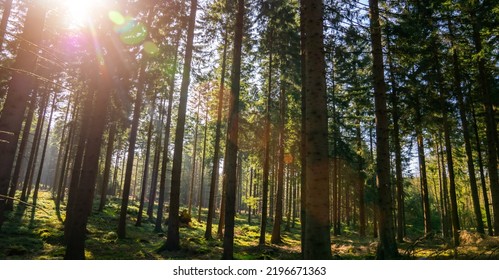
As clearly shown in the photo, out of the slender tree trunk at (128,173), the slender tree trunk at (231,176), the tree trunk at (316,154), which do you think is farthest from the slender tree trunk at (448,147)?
the slender tree trunk at (128,173)

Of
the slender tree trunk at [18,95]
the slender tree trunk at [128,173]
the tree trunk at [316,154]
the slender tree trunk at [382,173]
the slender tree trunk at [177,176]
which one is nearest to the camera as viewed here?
the tree trunk at [316,154]

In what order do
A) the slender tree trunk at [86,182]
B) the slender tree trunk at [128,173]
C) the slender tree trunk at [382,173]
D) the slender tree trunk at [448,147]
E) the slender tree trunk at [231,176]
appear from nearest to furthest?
the slender tree trunk at [86,182]
the slender tree trunk at [382,173]
the slender tree trunk at [231,176]
the slender tree trunk at [448,147]
the slender tree trunk at [128,173]

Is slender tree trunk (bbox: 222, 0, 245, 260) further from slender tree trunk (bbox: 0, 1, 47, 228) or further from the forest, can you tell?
slender tree trunk (bbox: 0, 1, 47, 228)

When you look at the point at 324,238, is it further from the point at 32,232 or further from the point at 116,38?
the point at 32,232

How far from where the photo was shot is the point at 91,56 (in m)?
10.4

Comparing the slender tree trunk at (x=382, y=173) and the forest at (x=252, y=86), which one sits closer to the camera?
the forest at (x=252, y=86)

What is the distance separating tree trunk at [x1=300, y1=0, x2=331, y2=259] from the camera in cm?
496

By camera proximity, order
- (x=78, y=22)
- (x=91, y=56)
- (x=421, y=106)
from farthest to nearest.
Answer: (x=421, y=106), (x=91, y=56), (x=78, y=22)

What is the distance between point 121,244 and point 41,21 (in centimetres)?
999

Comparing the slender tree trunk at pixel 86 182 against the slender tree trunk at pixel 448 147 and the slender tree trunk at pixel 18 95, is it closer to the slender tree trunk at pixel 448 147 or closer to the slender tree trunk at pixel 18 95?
the slender tree trunk at pixel 18 95

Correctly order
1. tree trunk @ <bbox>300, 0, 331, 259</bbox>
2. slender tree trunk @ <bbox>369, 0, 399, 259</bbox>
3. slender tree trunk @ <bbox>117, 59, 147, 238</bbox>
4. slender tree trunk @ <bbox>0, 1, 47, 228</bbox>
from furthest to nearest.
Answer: slender tree trunk @ <bbox>117, 59, 147, 238</bbox>, slender tree trunk @ <bbox>369, 0, 399, 259</bbox>, slender tree trunk @ <bbox>0, 1, 47, 228</bbox>, tree trunk @ <bbox>300, 0, 331, 259</bbox>

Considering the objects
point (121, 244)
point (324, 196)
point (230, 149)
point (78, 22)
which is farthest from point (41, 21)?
point (121, 244)

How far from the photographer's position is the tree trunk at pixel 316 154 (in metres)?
4.96

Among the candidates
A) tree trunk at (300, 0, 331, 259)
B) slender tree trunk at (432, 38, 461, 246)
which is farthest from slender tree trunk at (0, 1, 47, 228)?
slender tree trunk at (432, 38, 461, 246)
